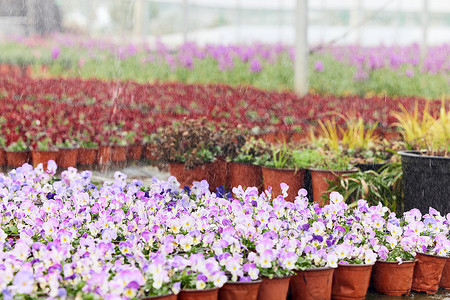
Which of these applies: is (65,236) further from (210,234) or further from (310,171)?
(310,171)

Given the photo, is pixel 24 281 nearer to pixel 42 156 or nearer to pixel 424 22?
pixel 42 156

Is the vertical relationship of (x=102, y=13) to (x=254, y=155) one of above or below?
above

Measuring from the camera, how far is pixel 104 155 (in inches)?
262

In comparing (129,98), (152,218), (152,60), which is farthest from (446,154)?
(152,60)

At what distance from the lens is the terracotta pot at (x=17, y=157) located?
244 inches

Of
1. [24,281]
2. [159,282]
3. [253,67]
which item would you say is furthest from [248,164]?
[253,67]

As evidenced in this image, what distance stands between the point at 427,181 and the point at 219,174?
1847 millimetres

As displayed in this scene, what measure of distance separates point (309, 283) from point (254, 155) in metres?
2.45

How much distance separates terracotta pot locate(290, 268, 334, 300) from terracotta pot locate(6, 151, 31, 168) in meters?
4.04

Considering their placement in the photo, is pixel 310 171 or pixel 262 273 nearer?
pixel 262 273

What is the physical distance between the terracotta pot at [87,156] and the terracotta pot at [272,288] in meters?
4.06

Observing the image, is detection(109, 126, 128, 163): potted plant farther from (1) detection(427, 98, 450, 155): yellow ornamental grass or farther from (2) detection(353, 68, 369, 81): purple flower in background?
(2) detection(353, 68, 369, 81): purple flower in background

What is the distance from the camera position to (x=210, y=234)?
3033 millimetres

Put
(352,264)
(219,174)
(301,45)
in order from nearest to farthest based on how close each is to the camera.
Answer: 1. (352,264)
2. (219,174)
3. (301,45)
